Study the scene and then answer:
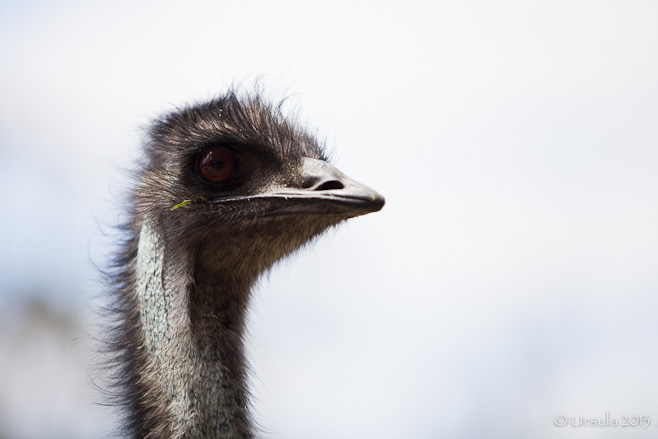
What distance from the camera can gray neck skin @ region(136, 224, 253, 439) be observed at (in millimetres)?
2314

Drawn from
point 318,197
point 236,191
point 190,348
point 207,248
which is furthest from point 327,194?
point 190,348

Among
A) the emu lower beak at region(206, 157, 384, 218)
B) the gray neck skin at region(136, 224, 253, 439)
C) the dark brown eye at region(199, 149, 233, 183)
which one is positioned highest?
the dark brown eye at region(199, 149, 233, 183)

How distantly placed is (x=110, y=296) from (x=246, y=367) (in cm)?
66

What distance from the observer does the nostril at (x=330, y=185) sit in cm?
236

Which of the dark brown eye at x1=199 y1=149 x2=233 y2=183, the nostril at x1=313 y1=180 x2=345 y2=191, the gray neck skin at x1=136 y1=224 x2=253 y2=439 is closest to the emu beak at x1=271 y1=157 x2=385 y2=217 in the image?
the nostril at x1=313 y1=180 x2=345 y2=191

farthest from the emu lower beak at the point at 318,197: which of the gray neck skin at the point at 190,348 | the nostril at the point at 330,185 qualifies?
the gray neck skin at the point at 190,348

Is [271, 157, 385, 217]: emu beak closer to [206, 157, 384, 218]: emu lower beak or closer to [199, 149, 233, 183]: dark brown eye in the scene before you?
[206, 157, 384, 218]: emu lower beak

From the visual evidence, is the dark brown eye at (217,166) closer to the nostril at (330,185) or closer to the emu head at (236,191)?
the emu head at (236,191)

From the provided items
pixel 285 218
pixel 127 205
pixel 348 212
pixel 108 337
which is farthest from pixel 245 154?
pixel 108 337

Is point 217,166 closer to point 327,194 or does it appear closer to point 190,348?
point 327,194

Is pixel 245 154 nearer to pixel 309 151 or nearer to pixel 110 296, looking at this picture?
pixel 309 151

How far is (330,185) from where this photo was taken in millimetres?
2387

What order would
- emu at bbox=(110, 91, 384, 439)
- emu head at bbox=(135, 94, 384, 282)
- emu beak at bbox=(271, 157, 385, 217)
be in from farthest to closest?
emu head at bbox=(135, 94, 384, 282)
emu at bbox=(110, 91, 384, 439)
emu beak at bbox=(271, 157, 385, 217)

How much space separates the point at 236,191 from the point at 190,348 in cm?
57
